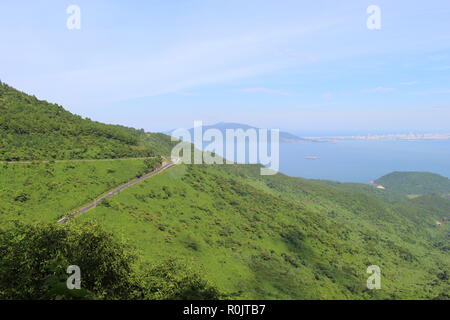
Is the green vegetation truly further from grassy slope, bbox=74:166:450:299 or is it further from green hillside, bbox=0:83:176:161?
green hillside, bbox=0:83:176:161

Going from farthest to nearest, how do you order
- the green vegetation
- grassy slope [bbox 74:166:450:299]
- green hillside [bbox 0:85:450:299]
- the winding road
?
grassy slope [bbox 74:166:450:299], the winding road, green hillside [bbox 0:85:450:299], the green vegetation

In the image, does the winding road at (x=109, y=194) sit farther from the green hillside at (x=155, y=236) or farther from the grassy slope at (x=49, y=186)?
the grassy slope at (x=49, y=186)

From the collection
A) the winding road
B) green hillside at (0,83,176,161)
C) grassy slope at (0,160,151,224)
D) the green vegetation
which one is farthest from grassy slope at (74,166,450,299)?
green hillside at (0,83,176,161)

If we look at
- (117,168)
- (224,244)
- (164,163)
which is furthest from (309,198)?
(117,168)

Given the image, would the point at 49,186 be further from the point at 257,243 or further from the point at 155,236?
the point at 257,243
